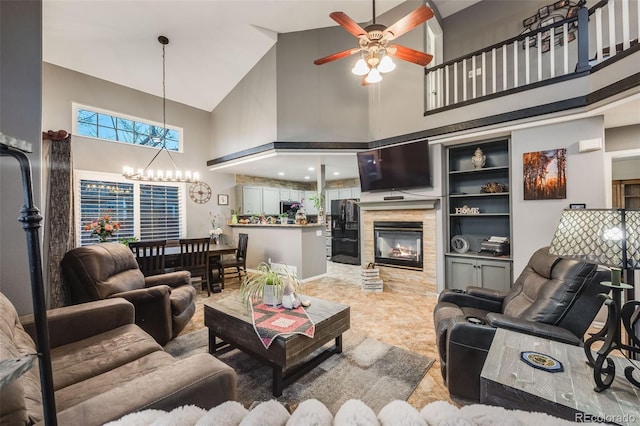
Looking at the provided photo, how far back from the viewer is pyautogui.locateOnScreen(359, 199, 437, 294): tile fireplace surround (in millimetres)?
4172

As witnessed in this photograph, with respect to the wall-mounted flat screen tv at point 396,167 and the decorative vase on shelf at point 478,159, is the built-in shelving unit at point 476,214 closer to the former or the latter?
the decorative vase on shelf at point 478,159

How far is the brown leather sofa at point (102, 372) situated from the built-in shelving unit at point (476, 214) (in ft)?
12.1

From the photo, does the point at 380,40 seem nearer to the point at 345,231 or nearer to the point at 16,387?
the point at 16,387

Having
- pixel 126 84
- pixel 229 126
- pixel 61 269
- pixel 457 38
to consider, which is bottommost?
pixel 61 269

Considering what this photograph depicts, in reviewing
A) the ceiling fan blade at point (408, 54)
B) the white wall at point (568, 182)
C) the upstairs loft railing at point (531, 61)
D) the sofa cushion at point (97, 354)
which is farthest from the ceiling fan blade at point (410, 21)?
the sofa cushion at point (97, 354)

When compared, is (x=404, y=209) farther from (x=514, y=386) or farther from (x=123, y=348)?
(x=123, y=348)

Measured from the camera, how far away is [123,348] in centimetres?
174

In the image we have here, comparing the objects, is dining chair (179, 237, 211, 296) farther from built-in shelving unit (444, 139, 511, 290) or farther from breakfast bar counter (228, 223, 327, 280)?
built-in shelving unit (444, 139, 511, 290)

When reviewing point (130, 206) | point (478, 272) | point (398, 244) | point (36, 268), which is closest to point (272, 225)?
point (398, 244)


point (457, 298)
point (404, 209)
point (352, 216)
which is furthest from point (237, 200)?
point (457, 298)

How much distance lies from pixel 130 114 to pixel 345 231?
210 inches

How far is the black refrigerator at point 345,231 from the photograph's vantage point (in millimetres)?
6742

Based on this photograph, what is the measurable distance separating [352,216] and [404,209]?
2456 millimetres

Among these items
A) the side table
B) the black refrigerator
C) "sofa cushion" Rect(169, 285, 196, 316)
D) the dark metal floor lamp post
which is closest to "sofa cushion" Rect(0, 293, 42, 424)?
the dark metal floor lamp post
